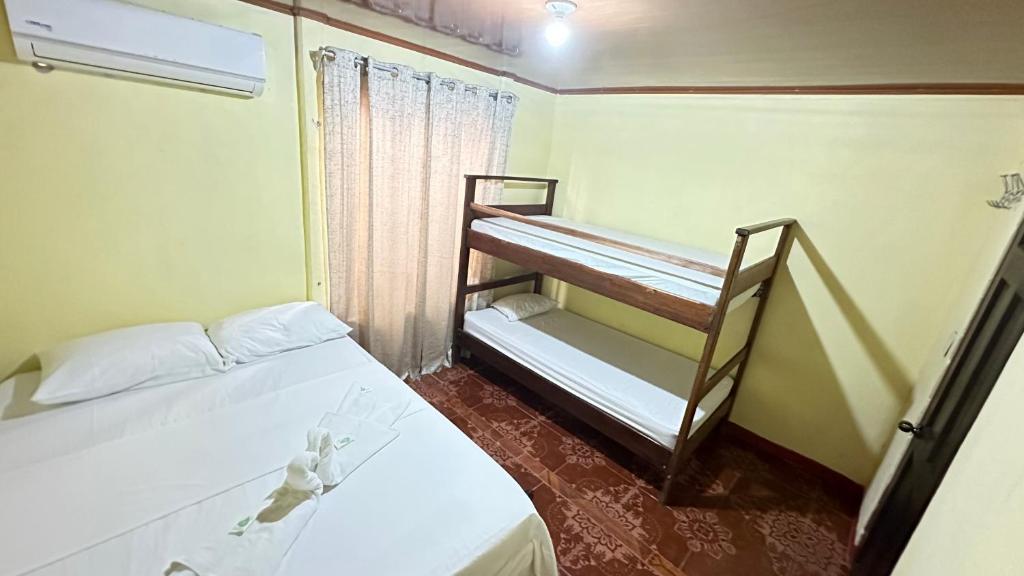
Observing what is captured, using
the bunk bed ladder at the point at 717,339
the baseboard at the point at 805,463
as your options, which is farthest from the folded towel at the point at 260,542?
the baseboard at the point at 805,463

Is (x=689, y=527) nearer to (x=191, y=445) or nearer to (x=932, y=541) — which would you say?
(x=932, y=541)

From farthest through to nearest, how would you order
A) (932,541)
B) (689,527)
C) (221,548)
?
(689,527), (221,548), (932,541)

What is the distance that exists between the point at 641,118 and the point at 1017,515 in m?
2.59

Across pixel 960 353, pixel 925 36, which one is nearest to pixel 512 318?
pixel 960 353

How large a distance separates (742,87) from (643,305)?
4.74ft

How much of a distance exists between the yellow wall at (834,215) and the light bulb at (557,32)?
866 mm

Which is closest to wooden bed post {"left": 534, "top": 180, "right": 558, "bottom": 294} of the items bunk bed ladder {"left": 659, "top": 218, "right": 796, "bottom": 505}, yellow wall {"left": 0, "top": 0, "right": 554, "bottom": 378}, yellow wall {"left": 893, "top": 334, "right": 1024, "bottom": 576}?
yellow wall {"left": 0, "top": 0, "right": 554, "bottom": 378}

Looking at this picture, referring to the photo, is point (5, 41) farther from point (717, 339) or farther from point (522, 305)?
point (717, 339)

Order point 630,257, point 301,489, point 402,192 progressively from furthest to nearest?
point 402,192 < point 630,257 < point 301,489

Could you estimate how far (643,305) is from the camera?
1.89m

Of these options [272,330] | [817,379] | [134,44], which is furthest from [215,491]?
[817,379]

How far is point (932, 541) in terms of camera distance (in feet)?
2.73

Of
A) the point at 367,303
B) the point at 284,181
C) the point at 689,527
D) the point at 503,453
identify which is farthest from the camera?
the point at 367,303

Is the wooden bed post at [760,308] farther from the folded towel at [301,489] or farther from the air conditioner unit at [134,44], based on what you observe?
the air conditioner unit at [134,44]
